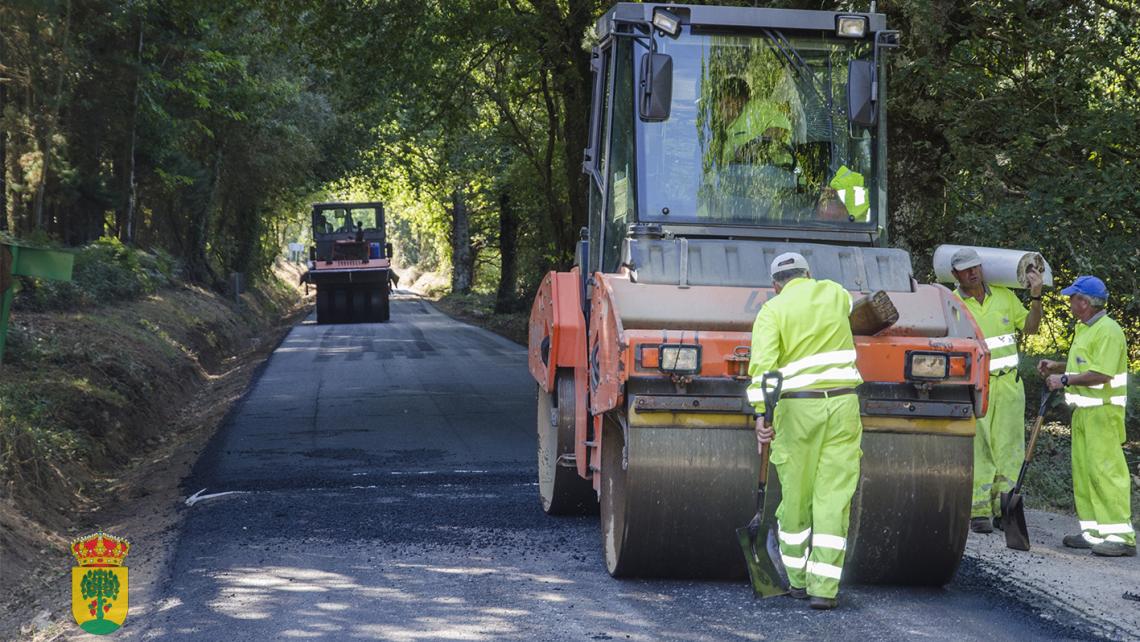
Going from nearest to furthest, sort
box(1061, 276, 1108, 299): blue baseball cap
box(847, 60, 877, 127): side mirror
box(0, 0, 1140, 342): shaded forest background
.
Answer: box(847, 60, 877, 127): side mirror → box(1061, 276, 1108, 299): blue baseball cap → box(0, 0, 1140, 342): shaded forest background

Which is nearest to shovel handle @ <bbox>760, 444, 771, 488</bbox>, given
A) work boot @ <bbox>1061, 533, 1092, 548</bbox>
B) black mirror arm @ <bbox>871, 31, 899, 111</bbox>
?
black mirror arm @ <bbox>871, 31, 899, 111</bbox>

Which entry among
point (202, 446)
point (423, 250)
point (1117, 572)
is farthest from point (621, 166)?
point (423, 250)

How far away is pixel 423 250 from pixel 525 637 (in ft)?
304

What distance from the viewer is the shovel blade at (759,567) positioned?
6.40 meters

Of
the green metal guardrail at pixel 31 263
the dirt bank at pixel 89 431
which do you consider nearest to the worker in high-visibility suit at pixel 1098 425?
the dirt bank at pixel 89 431

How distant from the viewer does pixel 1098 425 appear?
7.97m

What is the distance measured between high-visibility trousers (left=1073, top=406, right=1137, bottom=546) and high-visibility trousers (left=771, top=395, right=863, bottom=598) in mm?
2396

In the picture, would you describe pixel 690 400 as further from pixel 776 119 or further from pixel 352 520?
pixel 352 520

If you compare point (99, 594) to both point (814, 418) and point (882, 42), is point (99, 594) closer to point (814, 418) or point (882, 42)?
point (814, 418)

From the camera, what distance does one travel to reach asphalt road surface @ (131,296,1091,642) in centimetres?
604

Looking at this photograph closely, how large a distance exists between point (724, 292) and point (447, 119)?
15.1 metres

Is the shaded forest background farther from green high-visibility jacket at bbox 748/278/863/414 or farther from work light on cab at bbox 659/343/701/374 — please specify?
work light on cab at bbox 659/343/701/374

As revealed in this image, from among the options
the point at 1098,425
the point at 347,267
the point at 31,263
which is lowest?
the point at 1098,425

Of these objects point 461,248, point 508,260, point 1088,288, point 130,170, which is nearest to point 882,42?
point 1088,288
